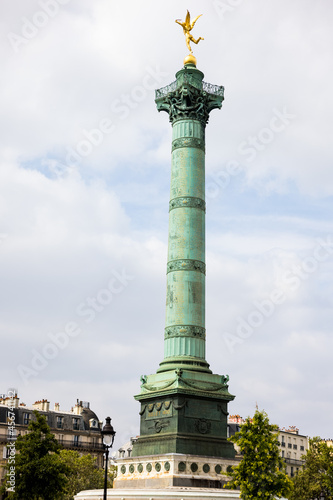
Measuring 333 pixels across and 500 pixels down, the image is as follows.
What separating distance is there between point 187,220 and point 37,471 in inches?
783

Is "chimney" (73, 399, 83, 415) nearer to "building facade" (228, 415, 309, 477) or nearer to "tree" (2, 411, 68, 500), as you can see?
"building facade" (228, 415, 309, 477)

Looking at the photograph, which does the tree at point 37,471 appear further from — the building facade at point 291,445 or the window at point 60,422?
the building facade at point 291,445

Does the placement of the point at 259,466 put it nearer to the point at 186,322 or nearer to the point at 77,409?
the point at 186,322

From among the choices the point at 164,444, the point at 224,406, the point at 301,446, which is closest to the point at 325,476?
the point at 224,406

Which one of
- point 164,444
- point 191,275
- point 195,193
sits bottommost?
point 164,444

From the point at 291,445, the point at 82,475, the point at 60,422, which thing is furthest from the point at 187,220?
the point at 291,445

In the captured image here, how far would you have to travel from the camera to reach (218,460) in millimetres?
42281

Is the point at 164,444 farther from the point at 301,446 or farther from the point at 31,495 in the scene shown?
the point at 301,446

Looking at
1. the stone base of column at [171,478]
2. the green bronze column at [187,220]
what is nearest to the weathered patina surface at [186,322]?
the green bronze column at [187,220]

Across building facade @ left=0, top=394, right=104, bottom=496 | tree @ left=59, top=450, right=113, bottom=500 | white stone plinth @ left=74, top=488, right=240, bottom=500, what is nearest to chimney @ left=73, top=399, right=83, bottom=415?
building facade @ left=0, top=394, right=104, bottom=496

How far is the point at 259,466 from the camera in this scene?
35281mm

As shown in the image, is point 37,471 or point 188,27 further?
point 188,27

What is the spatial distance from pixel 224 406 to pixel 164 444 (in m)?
5.12

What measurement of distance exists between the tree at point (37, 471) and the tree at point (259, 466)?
39.7 feet
